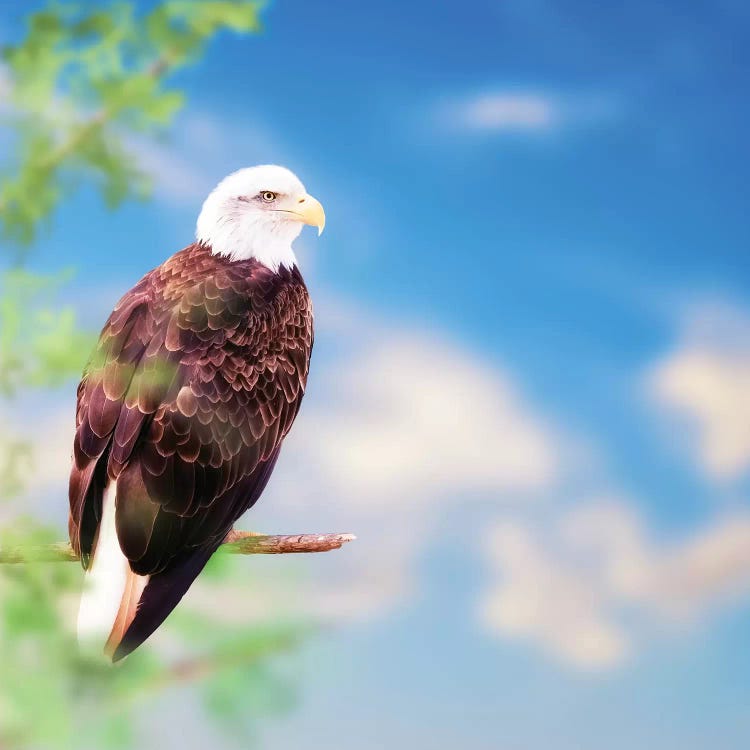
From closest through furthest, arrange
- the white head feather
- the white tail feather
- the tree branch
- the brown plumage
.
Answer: the white tail feather < the tree branch < the brown plumage < the white head feather

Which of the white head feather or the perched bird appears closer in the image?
the perched bird

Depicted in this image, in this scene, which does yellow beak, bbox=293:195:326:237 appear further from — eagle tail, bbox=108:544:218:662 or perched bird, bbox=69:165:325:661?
eagle tail, bbox=108:544:218:662

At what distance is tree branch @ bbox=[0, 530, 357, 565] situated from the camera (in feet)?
16.8

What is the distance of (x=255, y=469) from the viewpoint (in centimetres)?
590

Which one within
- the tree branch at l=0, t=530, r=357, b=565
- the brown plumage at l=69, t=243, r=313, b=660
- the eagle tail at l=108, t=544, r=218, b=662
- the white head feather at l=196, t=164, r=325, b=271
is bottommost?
the eagle tail at l=108, t=544, r=218, b=662

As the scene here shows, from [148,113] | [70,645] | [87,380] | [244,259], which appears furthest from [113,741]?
[244,259]

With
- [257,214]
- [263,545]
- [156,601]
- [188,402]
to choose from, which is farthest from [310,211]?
[156,601]

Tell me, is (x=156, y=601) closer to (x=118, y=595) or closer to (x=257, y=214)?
(x=118, y=595)

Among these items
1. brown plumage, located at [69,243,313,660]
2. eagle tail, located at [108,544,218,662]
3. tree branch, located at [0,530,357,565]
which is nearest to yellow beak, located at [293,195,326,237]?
brown plumage, located at [69,243,313,660]

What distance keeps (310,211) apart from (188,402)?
5.95 ft

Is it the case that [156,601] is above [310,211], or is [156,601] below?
below

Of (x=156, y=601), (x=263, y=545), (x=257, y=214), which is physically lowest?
(x=156, y=601)

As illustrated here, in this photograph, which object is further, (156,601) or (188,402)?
(188,402)

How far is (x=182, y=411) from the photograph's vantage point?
5.55 meters
